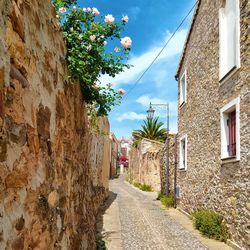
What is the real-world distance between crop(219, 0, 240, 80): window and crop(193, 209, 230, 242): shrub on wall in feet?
11.9

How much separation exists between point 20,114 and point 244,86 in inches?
249

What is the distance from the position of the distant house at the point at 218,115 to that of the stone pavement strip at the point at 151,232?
747 mm

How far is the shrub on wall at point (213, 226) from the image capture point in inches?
334

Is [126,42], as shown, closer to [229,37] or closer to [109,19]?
[109,19]

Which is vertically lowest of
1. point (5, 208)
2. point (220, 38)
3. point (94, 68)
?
point (5, 208)

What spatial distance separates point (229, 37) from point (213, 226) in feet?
16.1

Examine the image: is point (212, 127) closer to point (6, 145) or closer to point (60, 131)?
point (60, 131)

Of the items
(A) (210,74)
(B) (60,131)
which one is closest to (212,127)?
(A) (210,74)

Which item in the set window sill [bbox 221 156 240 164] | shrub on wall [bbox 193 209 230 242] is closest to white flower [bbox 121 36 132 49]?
window sill [bbox 221 156 240 164]

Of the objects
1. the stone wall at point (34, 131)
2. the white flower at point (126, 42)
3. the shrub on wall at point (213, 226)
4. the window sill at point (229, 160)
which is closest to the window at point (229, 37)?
the window sill at point (229, 160)

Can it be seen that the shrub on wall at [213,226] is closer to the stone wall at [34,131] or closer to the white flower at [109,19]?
the stone wall at [34,131]

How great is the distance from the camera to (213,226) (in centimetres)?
881

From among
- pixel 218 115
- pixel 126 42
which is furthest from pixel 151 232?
pixel 126 42

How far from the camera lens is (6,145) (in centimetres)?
207
